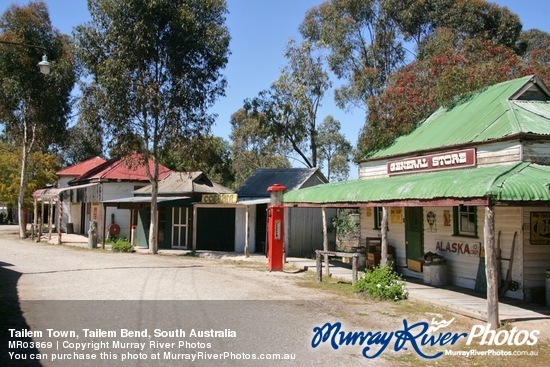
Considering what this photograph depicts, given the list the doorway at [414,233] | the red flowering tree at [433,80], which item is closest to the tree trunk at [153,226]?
the red flowering tree at [433,80]

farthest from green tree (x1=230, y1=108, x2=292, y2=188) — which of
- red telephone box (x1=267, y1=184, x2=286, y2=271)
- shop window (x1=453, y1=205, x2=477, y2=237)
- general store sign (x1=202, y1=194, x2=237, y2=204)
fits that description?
shop window (x1=453, y1=205, x2=477, y2=237)

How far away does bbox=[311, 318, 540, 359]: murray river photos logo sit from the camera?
758 centimetres

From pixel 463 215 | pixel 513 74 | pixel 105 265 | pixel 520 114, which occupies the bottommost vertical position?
pixel 105 265

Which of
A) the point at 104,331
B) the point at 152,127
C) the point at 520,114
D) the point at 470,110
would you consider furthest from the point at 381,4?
the point at 104,331

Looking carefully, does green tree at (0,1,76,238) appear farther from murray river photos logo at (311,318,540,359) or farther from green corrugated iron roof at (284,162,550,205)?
murray river photos logo at (311,318,540,359)

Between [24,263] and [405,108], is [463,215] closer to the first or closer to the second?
[405,108]

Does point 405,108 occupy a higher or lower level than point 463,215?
higher

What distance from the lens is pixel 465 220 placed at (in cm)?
1298

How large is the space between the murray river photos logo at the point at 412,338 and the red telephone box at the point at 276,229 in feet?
24.6

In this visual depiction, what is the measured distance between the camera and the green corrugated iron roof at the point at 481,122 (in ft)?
38.1

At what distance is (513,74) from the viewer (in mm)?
22250

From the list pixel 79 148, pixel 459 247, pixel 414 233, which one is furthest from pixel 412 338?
pixel 79 148

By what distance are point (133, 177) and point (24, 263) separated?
15265 mm

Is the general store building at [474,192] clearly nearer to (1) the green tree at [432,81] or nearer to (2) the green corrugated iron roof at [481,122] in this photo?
(2) the green corrugated iron roof at [481,122]
